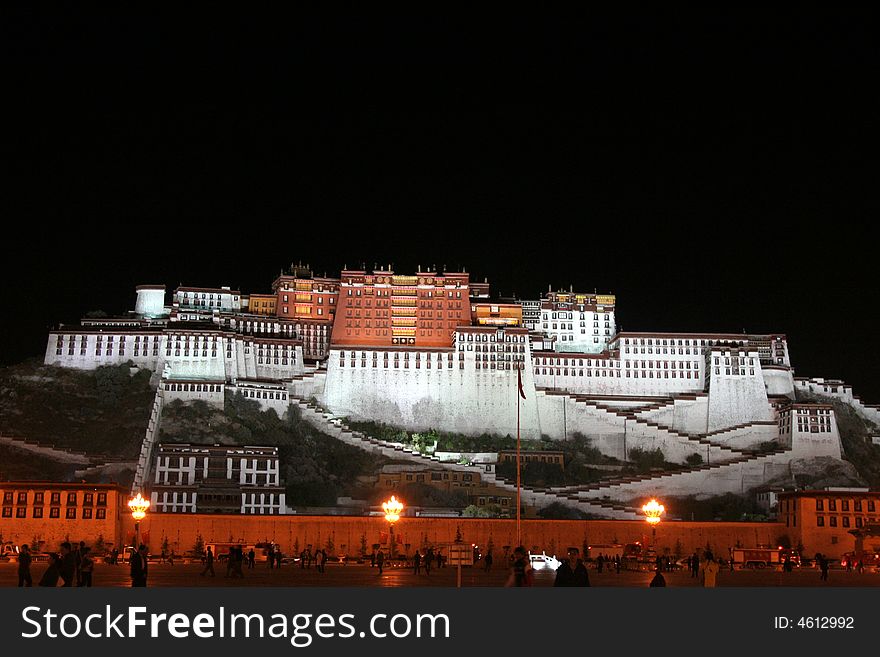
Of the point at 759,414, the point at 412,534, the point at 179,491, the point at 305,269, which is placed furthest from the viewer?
the point at 305,269

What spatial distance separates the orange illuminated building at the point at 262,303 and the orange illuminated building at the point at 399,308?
22.6 ft

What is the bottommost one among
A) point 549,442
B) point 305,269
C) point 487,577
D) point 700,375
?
point 487,577

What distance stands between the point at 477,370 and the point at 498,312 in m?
12.2

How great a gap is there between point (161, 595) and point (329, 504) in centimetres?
5769

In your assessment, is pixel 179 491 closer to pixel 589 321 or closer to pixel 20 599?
pixel 589 321

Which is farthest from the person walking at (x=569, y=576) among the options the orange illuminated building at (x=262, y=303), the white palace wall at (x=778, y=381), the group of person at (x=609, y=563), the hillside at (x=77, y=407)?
the orange illuminated building at (x=262, y=303)

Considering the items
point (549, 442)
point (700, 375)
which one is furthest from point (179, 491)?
point (700, 375)

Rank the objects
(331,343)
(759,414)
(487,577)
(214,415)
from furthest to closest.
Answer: (331,343) → (759,414) → (214,415) → (487,577)

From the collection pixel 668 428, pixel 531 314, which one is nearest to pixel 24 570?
pixel 668 428

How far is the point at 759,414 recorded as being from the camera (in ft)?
279

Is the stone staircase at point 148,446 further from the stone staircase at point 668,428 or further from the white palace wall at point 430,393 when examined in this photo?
the stone staircase at point 668,428

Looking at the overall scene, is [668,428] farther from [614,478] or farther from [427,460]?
[427,460]

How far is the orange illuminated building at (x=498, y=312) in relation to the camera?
96625mm

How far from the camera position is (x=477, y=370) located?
283 feet
